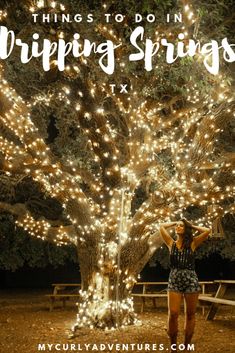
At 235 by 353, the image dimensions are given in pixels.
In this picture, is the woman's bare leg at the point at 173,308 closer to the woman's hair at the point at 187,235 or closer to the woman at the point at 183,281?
Result: the woman at the point at 183,281

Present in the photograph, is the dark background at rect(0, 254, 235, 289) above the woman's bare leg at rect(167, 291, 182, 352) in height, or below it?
above

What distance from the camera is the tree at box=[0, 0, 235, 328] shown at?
27.6 feet

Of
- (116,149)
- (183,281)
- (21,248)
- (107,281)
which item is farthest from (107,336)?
(21,248)

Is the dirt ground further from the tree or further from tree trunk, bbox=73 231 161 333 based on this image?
the tree

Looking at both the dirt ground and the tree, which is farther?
the tree

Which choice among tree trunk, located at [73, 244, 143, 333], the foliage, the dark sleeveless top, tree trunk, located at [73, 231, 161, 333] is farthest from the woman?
the foliage

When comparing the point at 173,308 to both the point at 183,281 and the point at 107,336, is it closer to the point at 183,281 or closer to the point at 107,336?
the point at 183,281

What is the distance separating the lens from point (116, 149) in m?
9.45

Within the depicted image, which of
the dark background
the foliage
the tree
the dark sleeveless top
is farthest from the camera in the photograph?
the dark background

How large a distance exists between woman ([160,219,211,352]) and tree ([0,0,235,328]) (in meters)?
2.30

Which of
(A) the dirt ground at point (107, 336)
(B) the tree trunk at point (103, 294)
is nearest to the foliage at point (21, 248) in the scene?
(A) the dirt ground at point (107, 336)

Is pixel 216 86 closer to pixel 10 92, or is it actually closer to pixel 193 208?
pixel 10 92

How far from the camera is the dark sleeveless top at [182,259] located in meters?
5.88

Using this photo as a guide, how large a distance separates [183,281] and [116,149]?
4.18 metres
